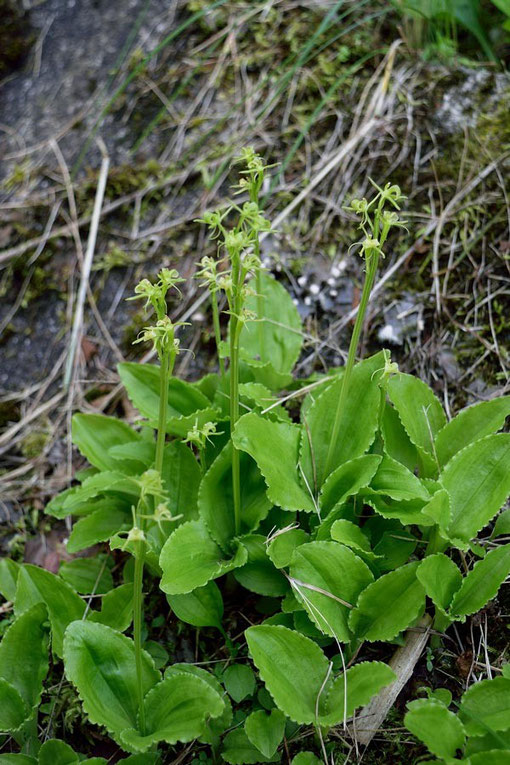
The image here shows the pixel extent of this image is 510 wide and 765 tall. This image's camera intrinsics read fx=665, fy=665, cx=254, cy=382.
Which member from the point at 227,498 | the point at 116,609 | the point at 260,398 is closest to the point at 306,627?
the point at 227,498

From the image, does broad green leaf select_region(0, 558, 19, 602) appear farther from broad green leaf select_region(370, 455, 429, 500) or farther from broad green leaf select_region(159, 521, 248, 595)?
broad green leaf select_region(370, 455, 429, 500)

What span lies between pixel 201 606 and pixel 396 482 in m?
0.75

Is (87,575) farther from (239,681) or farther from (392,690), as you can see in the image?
(392,690)

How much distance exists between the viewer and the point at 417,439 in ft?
7.39

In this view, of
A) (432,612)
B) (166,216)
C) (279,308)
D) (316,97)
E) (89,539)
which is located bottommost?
(432,612)

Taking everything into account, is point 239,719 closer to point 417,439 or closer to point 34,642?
point 34,642

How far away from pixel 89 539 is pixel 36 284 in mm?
1793

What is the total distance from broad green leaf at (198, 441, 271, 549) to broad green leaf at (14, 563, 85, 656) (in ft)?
1.75

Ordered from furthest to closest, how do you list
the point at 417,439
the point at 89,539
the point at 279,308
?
the point at 279,308 < the point at 89,539 < the point at 417,439

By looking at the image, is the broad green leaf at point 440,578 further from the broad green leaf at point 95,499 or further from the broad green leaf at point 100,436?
the broad green leaf at point 100,436

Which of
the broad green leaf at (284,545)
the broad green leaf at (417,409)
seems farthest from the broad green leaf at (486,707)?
the broad green leaf at (417,409)

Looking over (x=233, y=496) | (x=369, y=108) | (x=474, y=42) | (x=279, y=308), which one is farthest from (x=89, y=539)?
(x=474, y=42)

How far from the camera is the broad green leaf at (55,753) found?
188 cm

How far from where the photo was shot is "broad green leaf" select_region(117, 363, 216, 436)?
252 centimetres
